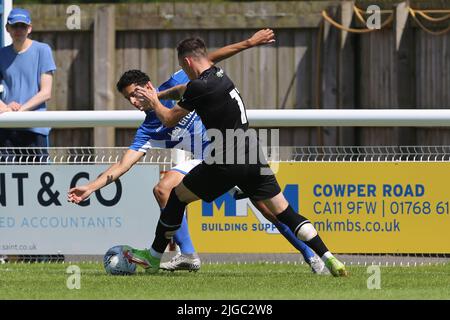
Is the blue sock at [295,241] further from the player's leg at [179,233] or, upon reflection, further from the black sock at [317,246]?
the player's leg at [179,233]

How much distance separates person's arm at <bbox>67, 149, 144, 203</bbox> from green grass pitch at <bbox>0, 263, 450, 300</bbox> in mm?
612

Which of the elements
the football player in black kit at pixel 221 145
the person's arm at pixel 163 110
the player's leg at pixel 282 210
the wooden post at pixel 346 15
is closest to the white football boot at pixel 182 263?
the football player in black kit at pixel 221 145

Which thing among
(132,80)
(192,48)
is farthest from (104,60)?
(192,48)

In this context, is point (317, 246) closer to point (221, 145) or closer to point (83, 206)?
point (221, 145)

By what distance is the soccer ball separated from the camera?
10.6m

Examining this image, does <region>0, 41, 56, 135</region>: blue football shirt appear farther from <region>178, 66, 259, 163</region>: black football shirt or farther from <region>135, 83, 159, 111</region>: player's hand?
<region>178, 66, 259, 163</region>: black football shirt

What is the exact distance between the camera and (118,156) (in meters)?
12.2

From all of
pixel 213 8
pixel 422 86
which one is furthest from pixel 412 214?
pixel 213 8

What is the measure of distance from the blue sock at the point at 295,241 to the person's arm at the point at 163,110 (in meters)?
1.29

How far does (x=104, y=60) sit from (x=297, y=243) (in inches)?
271

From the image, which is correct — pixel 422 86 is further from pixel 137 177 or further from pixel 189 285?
pixel 189 285

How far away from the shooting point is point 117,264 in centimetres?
1065

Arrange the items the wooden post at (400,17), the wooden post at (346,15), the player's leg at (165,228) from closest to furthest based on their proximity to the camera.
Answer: the player's leg at (165,228) → the wooden post at (400,17) → the wooden post at (346,15)

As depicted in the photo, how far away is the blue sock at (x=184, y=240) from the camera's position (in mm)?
11047
